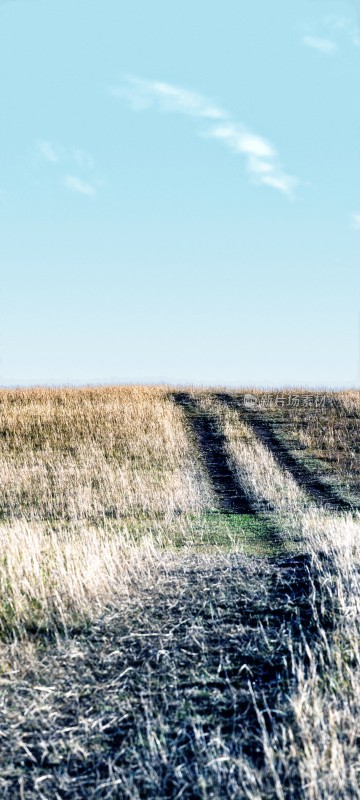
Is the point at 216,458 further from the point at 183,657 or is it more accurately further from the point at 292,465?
the point at 183,657

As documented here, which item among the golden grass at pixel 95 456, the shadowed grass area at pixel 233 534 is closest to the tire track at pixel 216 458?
the golden grass at pixel 95 456

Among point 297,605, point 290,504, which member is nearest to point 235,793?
point 297,605

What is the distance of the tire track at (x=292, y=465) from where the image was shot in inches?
682

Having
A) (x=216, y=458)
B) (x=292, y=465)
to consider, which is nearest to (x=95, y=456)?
(x=216, y=458)

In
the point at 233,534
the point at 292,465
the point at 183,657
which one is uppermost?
the point at 292,465

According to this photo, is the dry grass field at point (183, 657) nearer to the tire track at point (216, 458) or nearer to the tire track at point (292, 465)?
the tire track at point (216, 458)

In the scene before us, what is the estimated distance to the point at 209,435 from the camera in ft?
87.2

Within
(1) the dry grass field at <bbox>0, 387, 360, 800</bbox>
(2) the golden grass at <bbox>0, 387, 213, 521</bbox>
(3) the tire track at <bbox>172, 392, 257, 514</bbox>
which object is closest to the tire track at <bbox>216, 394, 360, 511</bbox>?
(1) the dry grass field at <bbox>0, 387, 360, 800</bbox>

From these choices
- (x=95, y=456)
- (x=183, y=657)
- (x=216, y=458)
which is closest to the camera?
(x=183, y=657)

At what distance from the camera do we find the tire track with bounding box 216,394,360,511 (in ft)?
56.9

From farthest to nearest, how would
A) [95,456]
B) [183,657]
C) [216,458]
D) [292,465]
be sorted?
[95,456]
[216,458]
[292,465]
[183,657]

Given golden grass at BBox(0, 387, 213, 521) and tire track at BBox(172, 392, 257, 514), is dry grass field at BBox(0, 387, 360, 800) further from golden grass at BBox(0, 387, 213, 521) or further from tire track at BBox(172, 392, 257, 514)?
golden grass at BBox(0, 387, 213, 521)

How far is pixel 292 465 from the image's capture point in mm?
22297

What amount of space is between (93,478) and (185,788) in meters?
15.4
